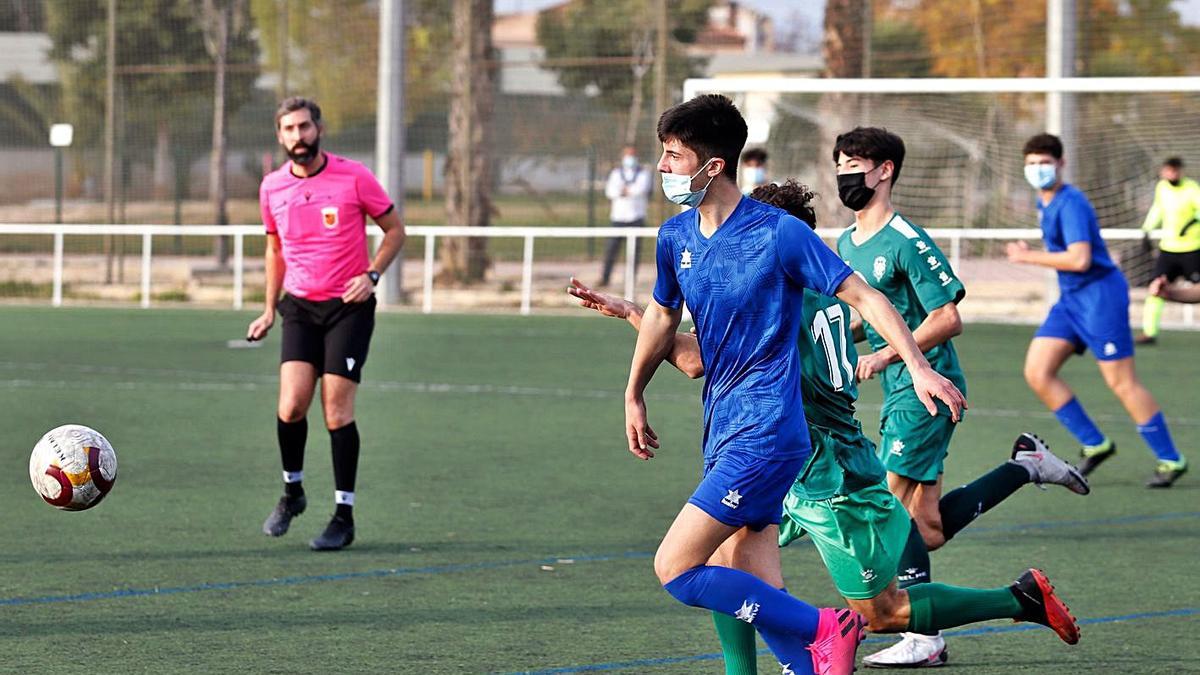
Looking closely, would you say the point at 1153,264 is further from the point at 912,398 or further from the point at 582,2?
the point at 912,398

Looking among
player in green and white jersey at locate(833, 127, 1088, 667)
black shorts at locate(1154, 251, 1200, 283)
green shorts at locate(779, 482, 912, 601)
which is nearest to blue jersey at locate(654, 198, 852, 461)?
green shorts at locate(779, 482, 912, 601)

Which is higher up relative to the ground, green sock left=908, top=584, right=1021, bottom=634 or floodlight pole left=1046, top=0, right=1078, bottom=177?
floodlight pole left=1046, top=0, right=1078, bottom=177

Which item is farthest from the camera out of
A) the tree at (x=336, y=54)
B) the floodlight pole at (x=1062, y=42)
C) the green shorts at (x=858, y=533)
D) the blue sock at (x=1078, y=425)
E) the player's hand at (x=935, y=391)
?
the tree at (x=336, y=54)

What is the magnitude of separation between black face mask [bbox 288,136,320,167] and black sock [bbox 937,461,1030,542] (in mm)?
3441

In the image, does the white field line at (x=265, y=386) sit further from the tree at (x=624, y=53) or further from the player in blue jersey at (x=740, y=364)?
the tree at (x=624, y=53)

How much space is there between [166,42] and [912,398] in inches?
926

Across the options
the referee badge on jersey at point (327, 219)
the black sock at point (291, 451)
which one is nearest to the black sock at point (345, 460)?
the black sock at point (291, 451)

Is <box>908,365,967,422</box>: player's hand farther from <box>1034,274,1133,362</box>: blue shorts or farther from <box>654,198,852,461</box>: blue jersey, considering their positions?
<box>1034,274,1133,362</box>: blue shorts

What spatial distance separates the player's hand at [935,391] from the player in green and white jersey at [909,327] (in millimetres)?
1226

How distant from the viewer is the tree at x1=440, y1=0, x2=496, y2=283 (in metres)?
26.8

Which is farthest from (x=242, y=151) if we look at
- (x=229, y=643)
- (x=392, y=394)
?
(x=229, y=643)

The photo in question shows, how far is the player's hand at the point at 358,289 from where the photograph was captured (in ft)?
26.5

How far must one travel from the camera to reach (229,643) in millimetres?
6090

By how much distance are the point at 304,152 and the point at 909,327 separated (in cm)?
330
